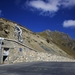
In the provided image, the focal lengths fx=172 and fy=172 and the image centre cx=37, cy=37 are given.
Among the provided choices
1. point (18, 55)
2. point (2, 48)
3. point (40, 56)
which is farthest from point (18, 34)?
point (2, 48)

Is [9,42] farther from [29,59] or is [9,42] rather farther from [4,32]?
[4,32]

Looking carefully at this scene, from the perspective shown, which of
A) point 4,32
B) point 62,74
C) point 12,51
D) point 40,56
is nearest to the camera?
point 62,74

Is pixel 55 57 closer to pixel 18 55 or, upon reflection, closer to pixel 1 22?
pixel 18 55

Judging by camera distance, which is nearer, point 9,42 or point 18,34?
point 9,42

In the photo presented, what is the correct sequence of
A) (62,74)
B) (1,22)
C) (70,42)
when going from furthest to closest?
(70,42) → (1,22) → (62,74)

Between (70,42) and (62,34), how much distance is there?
1343cm

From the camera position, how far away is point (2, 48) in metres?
21.8

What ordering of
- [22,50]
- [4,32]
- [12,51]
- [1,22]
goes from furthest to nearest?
[1,22] < [4,32] < [22,50] < [12,51]

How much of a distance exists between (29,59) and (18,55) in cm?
274

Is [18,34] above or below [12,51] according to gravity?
above

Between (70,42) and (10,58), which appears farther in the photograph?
(70,42)

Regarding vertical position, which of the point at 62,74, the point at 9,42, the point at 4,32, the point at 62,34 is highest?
the point at 62,34

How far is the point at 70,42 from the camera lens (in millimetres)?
130250

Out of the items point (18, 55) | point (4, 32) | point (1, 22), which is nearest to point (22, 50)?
point (18, 55)
